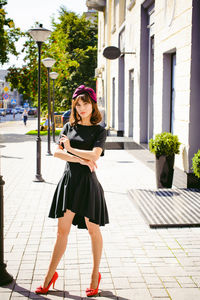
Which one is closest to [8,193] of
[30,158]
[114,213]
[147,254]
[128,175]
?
[114,213]

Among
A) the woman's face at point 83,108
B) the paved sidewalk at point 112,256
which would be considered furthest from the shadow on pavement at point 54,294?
the woman's face at point 83,108

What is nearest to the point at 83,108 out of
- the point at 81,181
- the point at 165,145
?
the point at 81,181

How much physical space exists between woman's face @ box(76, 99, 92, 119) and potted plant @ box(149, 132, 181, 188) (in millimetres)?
5025

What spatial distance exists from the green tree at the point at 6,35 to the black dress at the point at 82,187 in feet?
78.6

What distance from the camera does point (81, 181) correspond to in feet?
13.1

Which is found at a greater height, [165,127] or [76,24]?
[76,24]

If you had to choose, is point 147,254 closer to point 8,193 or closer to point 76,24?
A: point 8,193

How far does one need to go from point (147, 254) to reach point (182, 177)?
4238 millimetres

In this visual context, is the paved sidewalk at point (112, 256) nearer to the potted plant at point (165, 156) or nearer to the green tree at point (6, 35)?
the potted plant at point (165, 156)

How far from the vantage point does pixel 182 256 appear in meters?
5.11

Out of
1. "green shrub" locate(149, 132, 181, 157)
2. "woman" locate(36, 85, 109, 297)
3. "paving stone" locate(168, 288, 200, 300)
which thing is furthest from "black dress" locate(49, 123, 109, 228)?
"green shrub" locate(149, 132, 181, 157)

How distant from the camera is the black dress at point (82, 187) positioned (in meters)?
4.00

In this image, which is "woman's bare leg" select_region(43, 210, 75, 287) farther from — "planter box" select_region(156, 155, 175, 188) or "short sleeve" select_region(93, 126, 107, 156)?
"planter box" select_region(156, 155, 175, 188)

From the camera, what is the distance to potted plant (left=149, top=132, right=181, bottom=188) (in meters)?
8.94
